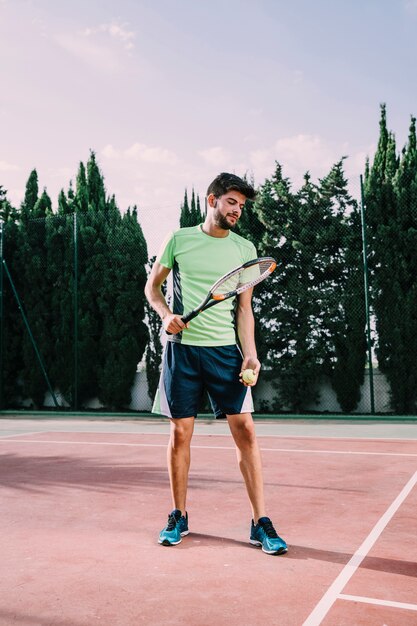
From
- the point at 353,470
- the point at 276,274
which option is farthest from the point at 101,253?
the point at 353,470

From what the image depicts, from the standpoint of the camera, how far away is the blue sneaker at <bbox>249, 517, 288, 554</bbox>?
3100mm

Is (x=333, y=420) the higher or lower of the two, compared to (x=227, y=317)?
lower

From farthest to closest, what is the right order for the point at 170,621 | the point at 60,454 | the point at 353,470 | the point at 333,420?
the point at 333,420
the point at 60,454
the point at 353,470
the point at 170,621

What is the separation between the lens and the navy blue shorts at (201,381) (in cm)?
330

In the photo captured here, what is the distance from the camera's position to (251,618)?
2324 millimetres

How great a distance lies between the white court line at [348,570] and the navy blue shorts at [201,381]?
86cm

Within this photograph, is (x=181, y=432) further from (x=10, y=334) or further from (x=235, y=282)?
(x=10, y=334)

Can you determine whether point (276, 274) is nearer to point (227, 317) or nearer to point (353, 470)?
point (353, 470)

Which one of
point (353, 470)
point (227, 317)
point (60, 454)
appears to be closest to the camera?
point (227, 317)

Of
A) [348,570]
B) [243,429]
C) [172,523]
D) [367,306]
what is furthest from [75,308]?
[348,570]

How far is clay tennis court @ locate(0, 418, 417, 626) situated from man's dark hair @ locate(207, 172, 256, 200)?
1.78 metres

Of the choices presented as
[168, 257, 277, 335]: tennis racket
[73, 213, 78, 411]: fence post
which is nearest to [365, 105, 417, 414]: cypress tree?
[73, 213, 78, 411]: fence post

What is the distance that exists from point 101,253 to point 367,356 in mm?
5712

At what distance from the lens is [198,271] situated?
11.1 feet
